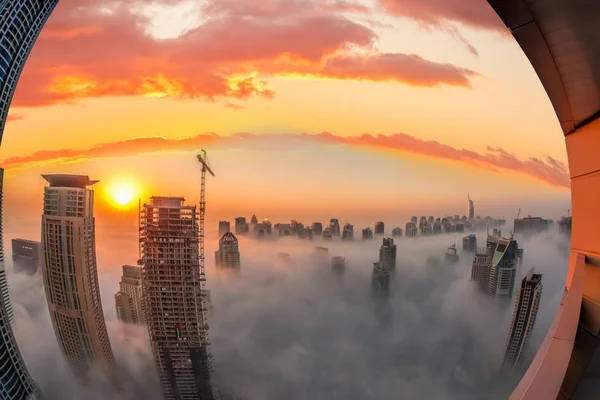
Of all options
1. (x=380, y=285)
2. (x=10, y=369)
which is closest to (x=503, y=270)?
(x=380, y=285)

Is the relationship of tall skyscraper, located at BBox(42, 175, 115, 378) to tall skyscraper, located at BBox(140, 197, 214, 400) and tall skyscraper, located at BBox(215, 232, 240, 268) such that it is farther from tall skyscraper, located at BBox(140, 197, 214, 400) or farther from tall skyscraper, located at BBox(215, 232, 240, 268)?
tall skyscraper, located at BBox(215, 232, 240, 268)

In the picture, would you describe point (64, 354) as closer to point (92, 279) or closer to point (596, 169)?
point (92, 279)

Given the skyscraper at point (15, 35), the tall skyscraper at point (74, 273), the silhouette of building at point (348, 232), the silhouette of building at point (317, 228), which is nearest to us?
the skyscraper at point (15, 35)

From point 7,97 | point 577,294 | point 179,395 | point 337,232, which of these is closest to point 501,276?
point 337,232

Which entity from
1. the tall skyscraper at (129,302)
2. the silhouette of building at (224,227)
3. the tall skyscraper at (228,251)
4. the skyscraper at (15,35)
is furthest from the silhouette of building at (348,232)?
the skyscraper at (15,35)

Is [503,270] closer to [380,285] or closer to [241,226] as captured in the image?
[380,285]

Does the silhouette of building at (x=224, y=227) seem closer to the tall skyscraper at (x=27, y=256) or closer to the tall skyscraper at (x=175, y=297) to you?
the tall skyscraper at (x=175, y=297)
